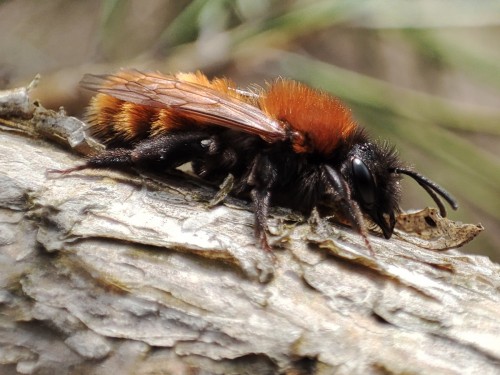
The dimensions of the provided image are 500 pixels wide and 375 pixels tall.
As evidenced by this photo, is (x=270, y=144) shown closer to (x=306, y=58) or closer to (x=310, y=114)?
(x=310, y=114)

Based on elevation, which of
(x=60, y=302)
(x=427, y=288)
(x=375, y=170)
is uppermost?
(x=375, y=170)

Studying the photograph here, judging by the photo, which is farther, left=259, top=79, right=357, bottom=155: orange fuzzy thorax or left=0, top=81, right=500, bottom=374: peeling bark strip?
left=259, top=79, right=357, bottom=155: orange fuzzy thorax

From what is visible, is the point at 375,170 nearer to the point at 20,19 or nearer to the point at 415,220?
the point at 415,220

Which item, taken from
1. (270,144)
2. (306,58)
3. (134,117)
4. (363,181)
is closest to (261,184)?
(270,144)

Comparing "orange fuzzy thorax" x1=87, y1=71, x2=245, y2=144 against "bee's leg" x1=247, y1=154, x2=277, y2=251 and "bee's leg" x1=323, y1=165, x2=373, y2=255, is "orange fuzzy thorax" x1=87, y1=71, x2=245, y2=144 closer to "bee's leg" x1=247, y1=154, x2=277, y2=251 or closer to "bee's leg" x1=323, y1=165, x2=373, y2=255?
"bee's leg" x1=247, y1=154, x2=277, y2=251

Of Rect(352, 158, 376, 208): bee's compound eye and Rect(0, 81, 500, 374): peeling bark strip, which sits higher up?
Rect(352, 158, 376, 208): bee's compound eye

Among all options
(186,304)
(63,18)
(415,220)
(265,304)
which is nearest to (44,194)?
(186,304)

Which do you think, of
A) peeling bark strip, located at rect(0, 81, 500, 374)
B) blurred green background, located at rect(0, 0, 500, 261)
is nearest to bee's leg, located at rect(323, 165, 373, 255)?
peeling bark strip, located at rect(0, 81, 500, 374)

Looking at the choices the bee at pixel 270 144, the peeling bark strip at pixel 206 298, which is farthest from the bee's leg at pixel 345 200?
the peeling bark strip at pixel 206 298
